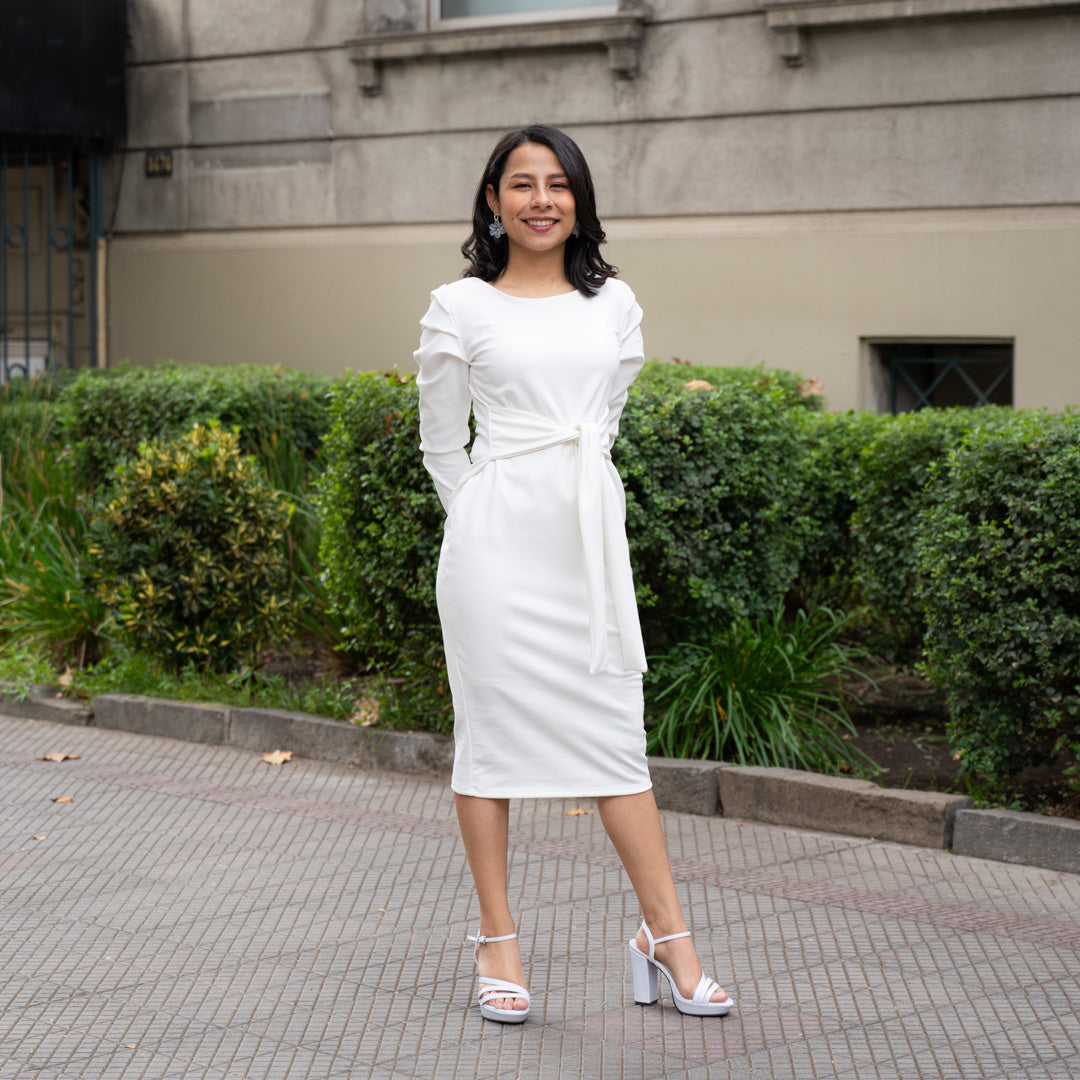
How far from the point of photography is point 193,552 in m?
7.51

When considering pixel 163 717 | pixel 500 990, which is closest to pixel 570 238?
pixel 500 990

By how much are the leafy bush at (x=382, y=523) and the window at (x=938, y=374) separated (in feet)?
13.7

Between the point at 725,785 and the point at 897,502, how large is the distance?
157 cm

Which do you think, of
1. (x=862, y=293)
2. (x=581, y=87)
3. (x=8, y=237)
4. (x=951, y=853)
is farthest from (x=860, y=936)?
(x=8, y=237)

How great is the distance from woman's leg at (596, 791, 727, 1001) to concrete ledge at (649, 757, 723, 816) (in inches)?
78.9

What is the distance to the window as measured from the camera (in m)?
9.84

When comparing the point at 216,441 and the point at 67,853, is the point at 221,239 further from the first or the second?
the point at 67,853

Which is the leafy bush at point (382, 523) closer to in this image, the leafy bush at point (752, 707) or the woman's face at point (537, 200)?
the leafy bush at point (752, 707)

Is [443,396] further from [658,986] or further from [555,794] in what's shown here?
[658,986]

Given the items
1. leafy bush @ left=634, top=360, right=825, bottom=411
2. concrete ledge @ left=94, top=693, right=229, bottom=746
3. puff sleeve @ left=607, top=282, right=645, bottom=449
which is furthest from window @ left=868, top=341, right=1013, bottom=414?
puff sleeve @ left=607, top=282, right=645, bottom=449

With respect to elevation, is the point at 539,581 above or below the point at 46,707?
above

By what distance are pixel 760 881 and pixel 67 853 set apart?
7.71 feet

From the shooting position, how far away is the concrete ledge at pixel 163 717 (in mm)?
7254

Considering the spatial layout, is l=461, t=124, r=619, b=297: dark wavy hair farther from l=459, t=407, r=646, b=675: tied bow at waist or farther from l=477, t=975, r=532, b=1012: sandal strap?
l=477, t=975, r=532, b=1012: sandal strap
